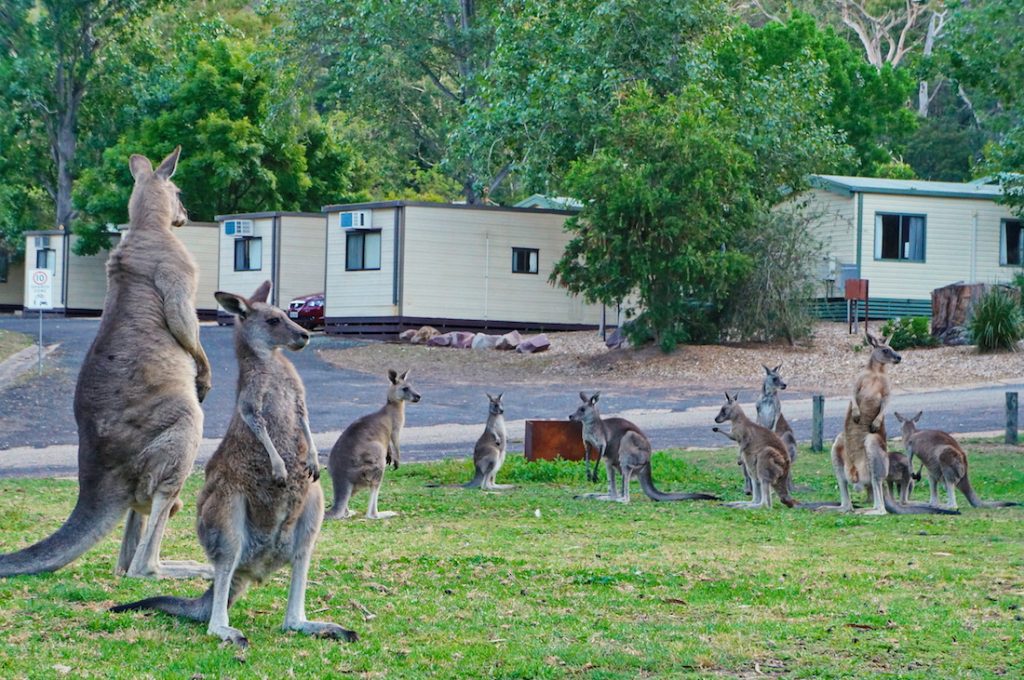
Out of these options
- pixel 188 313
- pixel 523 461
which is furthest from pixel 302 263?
pixel 188 313

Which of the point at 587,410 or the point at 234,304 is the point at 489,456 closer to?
the point at 587,410

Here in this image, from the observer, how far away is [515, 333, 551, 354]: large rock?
37156 mm

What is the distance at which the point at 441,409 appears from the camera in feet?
83.3

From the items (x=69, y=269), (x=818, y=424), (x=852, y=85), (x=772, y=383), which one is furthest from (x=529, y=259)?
(x=852, y=85)

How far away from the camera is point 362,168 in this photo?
63.3 m

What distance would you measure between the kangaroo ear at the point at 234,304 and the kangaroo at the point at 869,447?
744 cm

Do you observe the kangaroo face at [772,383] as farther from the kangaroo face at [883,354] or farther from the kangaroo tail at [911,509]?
the kangaroo tail at [911,509]

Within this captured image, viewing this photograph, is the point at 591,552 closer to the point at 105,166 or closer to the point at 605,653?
the point at 605,653

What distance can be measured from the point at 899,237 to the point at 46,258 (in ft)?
112

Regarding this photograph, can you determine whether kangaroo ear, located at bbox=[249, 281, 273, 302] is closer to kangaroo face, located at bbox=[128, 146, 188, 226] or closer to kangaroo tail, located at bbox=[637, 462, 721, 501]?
kangaroo face, located at bbox=[128, 146, 188, 226]

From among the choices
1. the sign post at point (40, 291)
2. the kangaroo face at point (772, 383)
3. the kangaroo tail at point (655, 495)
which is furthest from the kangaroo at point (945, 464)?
the sign post at point (40, 291)

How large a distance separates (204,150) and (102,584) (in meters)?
48.8

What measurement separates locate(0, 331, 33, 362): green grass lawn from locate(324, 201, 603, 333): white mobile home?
883 cm

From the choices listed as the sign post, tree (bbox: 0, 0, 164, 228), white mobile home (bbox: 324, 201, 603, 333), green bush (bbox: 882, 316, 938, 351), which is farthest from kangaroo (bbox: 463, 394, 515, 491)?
tree (bbox: 0, 0, 164, 228)
